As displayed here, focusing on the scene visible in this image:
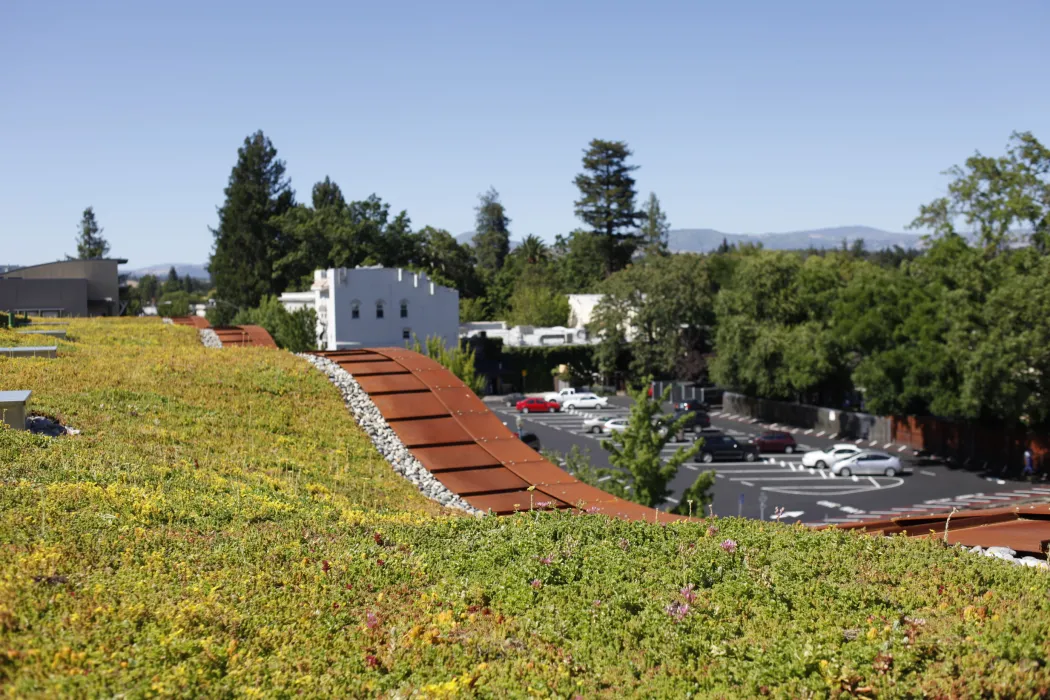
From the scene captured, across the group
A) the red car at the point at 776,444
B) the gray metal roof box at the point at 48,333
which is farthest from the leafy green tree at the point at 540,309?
the gray metal roof box at the point at 48,333

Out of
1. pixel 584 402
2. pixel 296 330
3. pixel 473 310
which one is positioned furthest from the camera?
pixel 473 310

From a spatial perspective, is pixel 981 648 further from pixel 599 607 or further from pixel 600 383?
pixel 600 383

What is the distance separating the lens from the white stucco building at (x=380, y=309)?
59.2 metres

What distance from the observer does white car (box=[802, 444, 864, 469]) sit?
4331 cm

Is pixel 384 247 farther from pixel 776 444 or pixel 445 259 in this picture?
pixel 776 444

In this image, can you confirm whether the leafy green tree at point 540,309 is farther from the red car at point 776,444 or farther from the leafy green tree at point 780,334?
the red car at point 776,444

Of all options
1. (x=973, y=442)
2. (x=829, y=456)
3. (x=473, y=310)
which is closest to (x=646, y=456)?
(x=829, y=456)

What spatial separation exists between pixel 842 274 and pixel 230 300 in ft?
199

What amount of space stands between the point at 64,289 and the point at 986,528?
52.5 m

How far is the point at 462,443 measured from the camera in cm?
2034

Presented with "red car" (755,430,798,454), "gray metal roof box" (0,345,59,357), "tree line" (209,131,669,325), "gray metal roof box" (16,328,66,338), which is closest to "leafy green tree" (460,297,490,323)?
"tree line" (209,131,669,325)

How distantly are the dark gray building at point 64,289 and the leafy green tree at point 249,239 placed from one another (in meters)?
30.1

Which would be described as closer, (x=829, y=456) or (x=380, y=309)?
(x=829, y=456)

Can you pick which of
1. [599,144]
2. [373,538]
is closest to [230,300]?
Answer: [599,144]
